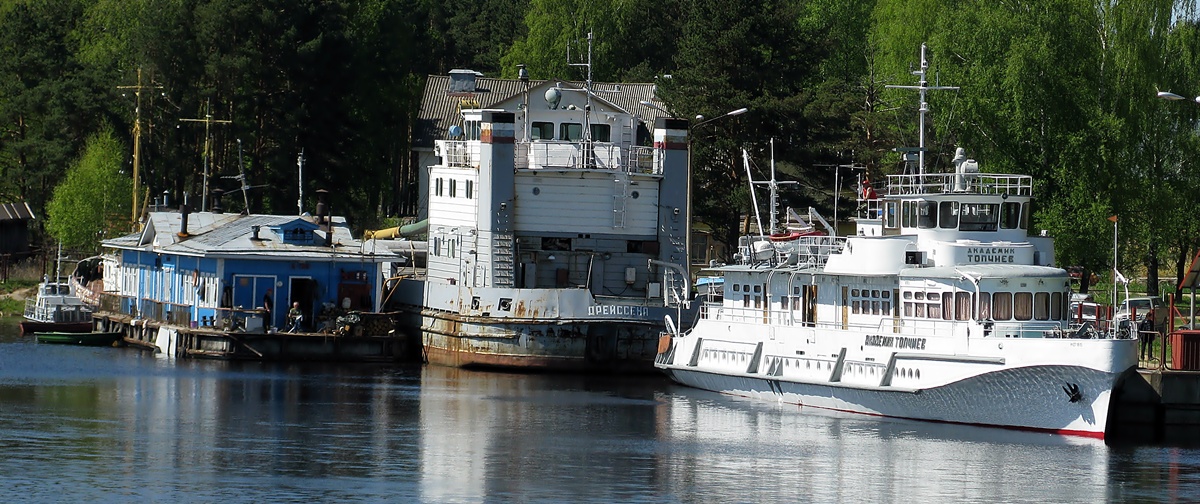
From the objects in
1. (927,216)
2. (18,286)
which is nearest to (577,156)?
(927,216)

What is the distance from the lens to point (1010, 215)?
149ft

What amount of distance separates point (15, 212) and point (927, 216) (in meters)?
58.4

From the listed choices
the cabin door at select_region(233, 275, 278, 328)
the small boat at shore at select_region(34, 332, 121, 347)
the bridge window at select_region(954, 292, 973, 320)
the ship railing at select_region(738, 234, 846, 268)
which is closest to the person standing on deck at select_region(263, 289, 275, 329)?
the cabin door at select_region(233, 275, 278, 328)

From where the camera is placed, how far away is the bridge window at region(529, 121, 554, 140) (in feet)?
189

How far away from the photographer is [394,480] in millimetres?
35688

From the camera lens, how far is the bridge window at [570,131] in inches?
2270

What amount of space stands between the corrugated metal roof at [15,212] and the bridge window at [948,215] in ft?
188

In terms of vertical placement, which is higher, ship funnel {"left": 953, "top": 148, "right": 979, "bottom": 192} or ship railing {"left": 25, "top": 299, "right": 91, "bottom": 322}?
ship funnel {"left": 953, "top": 148, "right": 979, "bottom": 192}

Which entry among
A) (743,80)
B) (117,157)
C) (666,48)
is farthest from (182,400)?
(666,48)

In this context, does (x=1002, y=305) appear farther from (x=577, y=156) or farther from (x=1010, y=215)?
(x=577, y=156)

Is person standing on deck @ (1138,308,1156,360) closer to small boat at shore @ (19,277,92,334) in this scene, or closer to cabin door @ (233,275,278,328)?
cabin door @ (233,275,278,328)

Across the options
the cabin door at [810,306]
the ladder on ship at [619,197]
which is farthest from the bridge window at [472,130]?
the cabin door at [810,306]

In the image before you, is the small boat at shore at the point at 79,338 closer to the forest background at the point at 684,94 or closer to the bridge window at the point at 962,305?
the forest background at the point at 684,94

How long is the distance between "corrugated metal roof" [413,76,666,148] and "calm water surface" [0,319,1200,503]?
127 feet
